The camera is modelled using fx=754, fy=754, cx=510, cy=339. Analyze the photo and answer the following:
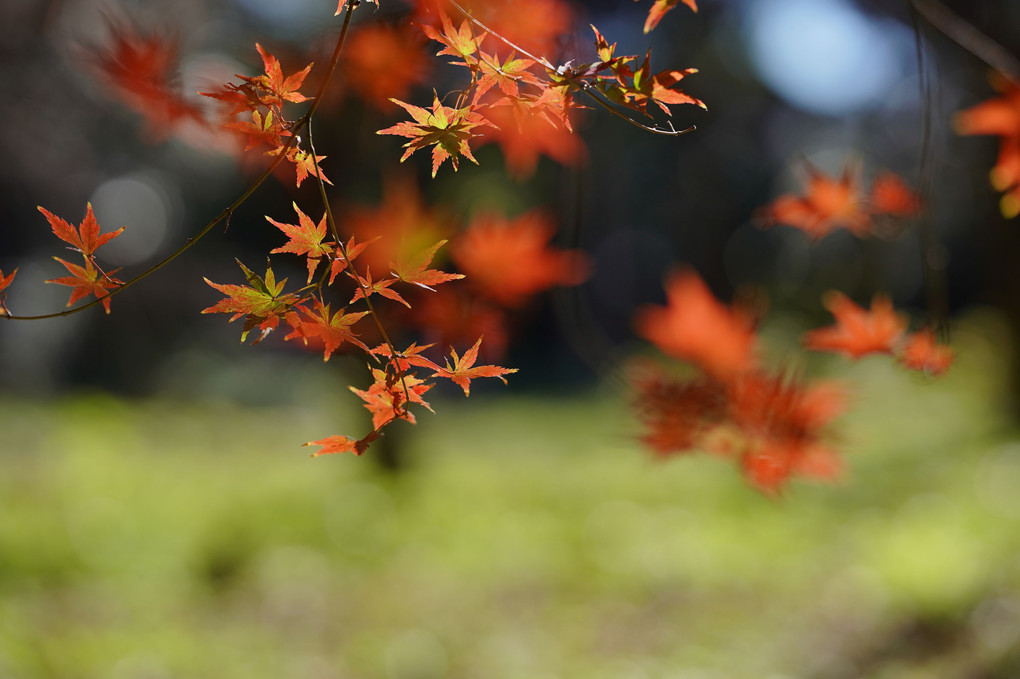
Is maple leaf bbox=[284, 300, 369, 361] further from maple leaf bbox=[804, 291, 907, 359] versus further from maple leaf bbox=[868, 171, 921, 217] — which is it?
maple leaf bbox=[868, 171, 921, 217]

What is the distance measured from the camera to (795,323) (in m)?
Answer: 7.41

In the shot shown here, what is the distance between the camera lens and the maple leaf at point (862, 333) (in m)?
1.20

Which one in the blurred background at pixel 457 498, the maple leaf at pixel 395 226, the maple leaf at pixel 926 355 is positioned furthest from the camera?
the blurred background at pixel 457 498

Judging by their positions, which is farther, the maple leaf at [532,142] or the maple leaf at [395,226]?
the maple leaf at [395,226]

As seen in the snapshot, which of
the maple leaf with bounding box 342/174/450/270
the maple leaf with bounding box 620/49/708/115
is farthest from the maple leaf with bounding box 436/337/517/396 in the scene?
the maple leaf with bounding box 342/174/450/270

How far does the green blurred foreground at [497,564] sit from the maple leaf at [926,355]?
48.5 inches

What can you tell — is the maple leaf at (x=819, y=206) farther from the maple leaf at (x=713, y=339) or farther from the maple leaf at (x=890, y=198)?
the maple leaf at (x=713, y=339)

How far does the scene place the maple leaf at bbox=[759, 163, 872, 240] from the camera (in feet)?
4.39

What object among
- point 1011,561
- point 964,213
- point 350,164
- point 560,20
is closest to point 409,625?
point 560,20

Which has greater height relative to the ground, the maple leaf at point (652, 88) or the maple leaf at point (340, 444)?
the maple leaf at point (652, 88)

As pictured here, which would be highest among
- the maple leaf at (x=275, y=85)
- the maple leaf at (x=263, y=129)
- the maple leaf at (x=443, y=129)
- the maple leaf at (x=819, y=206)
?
the maple leaf at (x=819, y=206)

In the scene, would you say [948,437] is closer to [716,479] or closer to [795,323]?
[716,479]

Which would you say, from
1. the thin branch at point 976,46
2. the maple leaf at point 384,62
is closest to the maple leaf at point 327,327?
the maple leaf at point 384,62

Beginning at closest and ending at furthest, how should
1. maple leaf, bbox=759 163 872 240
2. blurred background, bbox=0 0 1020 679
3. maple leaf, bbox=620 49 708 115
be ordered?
maple leaf, bbox=620 49 708 115 → maple leaf, bbox=759 163 872 240 → blurred background, bbox=0 0 1020 679
